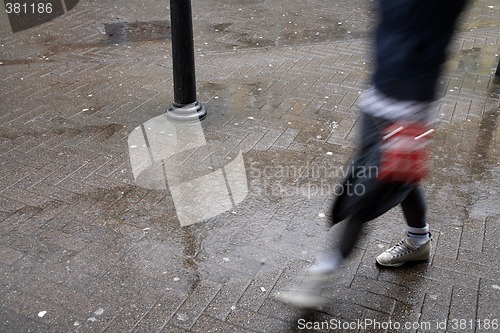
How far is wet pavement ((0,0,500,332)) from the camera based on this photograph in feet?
9.43

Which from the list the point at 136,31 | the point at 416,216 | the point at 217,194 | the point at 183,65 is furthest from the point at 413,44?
the point at 136,31

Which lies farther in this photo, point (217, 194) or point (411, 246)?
point (217, 194)

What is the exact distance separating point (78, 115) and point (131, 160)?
Result: 1.07 metres

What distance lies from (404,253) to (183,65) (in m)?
2.56

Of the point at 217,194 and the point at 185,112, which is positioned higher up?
the point at 185,112

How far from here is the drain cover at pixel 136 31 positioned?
729cm

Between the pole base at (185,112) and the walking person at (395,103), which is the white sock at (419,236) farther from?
the pole base at (185,112)

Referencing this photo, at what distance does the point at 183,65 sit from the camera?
477 centimetres

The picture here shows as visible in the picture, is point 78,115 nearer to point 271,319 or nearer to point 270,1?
point 271,319

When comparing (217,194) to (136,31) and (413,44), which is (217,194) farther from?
(136,31)

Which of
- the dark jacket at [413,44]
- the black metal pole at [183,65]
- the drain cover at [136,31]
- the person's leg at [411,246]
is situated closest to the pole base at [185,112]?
the black metal pole at [183,65]

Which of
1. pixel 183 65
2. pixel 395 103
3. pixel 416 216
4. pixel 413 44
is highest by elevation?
pixel 413 44

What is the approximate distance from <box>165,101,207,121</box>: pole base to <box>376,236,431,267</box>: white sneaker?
234cm

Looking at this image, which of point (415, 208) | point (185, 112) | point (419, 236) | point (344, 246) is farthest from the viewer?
point (185, 112)
